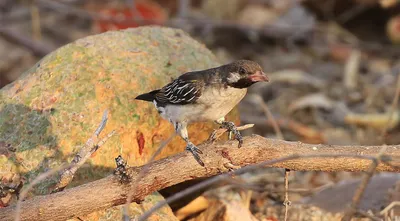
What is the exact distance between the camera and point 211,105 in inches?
146

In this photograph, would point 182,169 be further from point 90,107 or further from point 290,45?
point 290,45

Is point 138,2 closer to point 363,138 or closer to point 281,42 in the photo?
point 281,42

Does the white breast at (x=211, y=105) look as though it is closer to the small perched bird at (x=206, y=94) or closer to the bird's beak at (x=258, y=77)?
the small perched bird at (x=206, y=94)

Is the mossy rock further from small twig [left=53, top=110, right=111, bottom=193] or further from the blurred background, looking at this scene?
the blurred background

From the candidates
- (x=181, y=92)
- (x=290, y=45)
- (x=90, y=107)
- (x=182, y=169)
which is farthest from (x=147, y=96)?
(x=290, y=45)

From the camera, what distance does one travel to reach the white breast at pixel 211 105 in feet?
12.1

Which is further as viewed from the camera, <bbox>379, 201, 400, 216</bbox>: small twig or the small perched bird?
<bbox>379, 201, 400, 216</bbox>: small twig

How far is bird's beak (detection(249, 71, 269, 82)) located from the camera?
3.57 m

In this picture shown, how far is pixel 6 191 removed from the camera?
358 cm

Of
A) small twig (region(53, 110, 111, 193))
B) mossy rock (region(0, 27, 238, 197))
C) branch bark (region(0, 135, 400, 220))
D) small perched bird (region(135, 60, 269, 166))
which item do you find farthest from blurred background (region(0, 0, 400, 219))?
small twig (region(53, 110, 111, 193))

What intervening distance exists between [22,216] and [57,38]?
6605 mm

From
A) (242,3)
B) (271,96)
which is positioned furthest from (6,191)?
(242,3)

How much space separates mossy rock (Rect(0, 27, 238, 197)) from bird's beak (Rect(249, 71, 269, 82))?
0.65m

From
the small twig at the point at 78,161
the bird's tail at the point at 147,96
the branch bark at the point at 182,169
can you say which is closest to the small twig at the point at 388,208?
the branch bark at the point at 182,169
